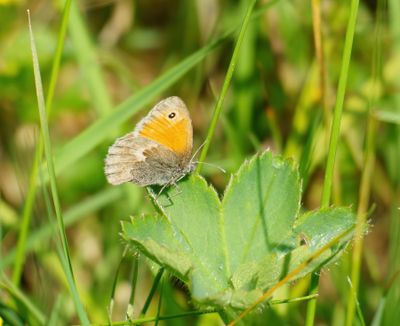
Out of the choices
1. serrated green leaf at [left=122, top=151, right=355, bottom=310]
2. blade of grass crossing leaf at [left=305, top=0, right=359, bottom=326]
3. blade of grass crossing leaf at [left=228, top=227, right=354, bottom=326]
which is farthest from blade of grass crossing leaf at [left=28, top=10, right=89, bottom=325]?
blade of grass crossing leaf at [left=305, top=0, right=359, bottom=326]

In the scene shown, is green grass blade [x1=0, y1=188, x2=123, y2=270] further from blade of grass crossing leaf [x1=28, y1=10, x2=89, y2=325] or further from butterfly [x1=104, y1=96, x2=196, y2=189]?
blade of grass crossing leaf [x1=28, y1=10, x2=89, y2=325]

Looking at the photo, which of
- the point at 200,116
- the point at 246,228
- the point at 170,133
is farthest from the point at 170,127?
the point at 200,116

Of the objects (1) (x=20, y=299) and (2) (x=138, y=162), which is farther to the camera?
(2) (x=138, y=162)

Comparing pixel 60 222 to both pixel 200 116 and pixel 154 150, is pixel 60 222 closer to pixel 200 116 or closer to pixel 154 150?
pixel 154 150

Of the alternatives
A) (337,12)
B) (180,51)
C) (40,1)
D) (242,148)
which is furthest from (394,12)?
(40,1)

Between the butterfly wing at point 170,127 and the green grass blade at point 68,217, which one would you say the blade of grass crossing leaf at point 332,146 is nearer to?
the butterfly wing at point 170,127

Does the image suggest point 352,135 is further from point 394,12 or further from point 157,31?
point 157,31
